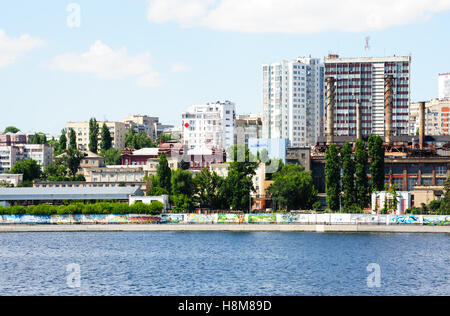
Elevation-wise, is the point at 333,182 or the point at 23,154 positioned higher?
the point at 23,154

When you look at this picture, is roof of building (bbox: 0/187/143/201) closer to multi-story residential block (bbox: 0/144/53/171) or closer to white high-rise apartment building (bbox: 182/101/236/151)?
white high-rise apartment building (bbox: 182/101/236/151)

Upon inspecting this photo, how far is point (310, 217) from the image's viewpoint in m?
98.2

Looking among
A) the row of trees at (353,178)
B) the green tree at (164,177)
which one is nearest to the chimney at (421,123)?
the row of trees at (353,178)

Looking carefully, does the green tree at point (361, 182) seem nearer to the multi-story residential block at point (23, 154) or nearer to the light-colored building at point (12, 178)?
the light-colored building at point (12, 178)

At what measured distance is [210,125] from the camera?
17325cm

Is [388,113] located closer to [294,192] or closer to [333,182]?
[294,192]

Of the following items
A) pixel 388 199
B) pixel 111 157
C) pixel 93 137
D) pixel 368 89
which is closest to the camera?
pixel 388 199

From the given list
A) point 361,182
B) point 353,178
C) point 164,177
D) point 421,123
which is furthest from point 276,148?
point 361,182

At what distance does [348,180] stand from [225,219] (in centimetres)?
2031

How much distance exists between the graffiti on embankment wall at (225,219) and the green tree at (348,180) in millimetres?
8446

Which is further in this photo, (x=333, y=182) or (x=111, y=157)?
(x=111, y=157)

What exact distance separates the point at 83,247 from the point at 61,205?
26790 millimetres

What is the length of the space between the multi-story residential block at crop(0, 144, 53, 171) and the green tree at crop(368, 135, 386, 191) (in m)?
105

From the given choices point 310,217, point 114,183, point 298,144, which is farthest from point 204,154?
point 310,217
